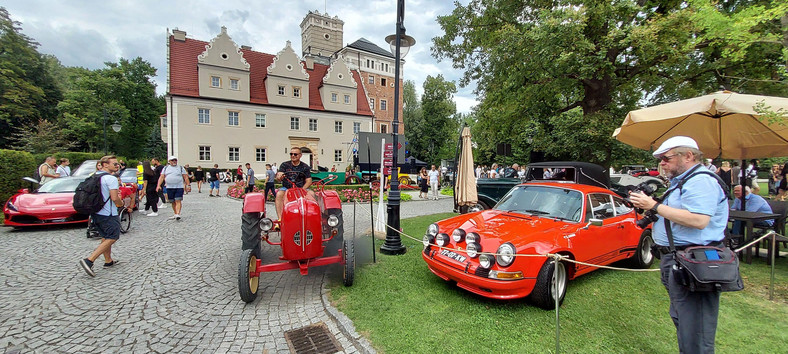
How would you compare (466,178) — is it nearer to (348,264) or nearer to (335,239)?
(335,239)

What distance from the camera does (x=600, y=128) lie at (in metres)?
9.38

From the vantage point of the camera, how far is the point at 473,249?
3.75 meters

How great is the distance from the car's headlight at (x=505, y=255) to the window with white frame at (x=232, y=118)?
31837 millimetres

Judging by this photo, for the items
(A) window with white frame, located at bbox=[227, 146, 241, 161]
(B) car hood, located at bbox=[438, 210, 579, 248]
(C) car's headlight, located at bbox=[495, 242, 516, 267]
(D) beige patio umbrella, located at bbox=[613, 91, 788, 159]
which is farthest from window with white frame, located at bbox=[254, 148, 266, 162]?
(C) car's headlight, located at bbox=[495, 242, 516, 267]

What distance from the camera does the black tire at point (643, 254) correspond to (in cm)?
518

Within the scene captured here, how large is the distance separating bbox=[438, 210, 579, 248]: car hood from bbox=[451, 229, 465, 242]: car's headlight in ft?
0.30

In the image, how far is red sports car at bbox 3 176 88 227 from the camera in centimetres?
724

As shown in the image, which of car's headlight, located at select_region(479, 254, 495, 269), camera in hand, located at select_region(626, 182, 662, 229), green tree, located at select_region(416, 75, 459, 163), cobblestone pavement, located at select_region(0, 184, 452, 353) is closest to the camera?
camera in hand, located at select_region(626, 182, 662, 229)

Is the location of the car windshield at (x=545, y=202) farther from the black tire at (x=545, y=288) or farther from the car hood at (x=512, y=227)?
the black tire at (x=545, y=288)

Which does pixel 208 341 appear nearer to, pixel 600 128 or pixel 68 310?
pixel 68 310

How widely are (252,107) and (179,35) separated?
9394 millimetres

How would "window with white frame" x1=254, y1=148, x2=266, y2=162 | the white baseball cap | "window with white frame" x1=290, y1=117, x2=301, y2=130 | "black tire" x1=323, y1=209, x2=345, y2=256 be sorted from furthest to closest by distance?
"window with white frame" x1=290, y1=117, x2=301, y2=130, "window with white frame" x1=254, y1=148, x2=266, y2=162, "black tire" x1=323, y1=209, x2=345, y2=256, the white baseball cap

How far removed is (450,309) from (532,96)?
8.86 meters

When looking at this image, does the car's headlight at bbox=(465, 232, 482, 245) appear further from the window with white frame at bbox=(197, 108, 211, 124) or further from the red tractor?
the window with white frame at bbox=(197, 108, 211, 124)
